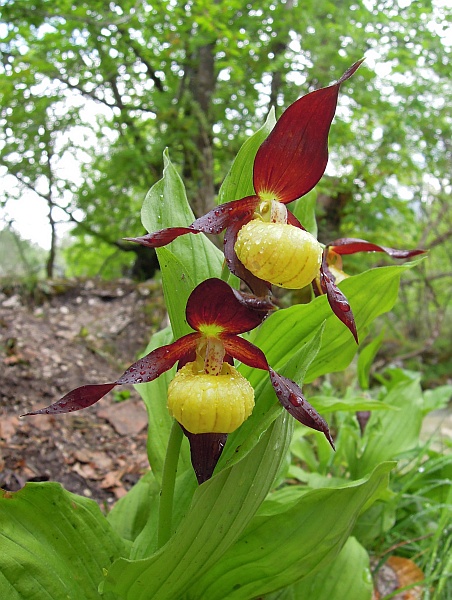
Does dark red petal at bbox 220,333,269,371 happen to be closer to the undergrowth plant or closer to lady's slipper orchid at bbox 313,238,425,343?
the undergrowth plant

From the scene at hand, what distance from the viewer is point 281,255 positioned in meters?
0.83

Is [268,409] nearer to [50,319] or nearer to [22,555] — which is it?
[22,555]

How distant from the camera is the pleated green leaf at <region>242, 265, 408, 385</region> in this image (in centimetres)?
114

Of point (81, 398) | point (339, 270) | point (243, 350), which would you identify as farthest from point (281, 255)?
point (339, 270)

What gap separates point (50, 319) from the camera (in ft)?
11.9

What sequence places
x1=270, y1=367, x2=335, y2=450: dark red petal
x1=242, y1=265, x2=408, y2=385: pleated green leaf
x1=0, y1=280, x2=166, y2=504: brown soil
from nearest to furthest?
x1=270, y1=367, x2=335, y2=450: dark red petal, x1=242, y1=265, x2=408, y2=385: pleated green leaf, x1=0, y1=280, x2=166, y2=504: brown soil

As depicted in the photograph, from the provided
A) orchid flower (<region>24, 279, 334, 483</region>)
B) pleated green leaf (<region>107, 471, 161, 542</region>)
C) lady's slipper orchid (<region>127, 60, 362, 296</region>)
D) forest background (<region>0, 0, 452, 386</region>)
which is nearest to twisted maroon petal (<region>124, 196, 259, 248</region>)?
lady's slipper orchid (<region>127, 60, 362, 296</region>)

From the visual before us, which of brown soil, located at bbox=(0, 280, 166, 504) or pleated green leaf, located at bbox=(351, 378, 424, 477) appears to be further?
brown soil, located at bbox=(0, 280, 166, 504)

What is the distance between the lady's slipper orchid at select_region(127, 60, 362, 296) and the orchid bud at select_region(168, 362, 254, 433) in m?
0.21

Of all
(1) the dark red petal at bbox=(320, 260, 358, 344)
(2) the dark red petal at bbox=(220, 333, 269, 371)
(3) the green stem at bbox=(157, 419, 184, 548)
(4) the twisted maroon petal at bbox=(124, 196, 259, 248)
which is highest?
(4) the twisted maroon petal at bbox=(124, 196, 259, 248)

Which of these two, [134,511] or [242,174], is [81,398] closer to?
[242,174]

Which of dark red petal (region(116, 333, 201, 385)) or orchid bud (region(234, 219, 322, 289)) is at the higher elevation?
orchid bud (region(234, 219, 322, 289))

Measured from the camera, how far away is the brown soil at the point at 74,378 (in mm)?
1966

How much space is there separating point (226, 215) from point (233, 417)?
16.1 inches
